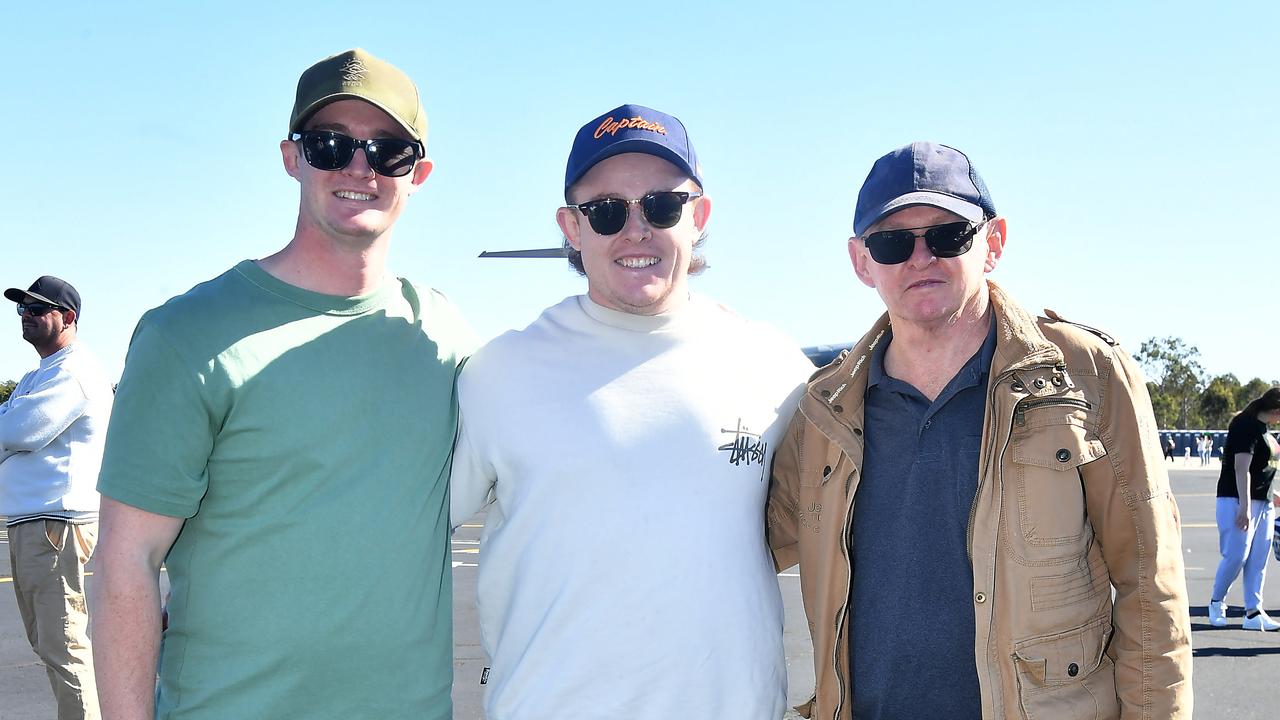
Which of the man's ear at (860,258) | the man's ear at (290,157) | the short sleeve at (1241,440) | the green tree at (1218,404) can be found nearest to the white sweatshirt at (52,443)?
the man's ear at (290,157)

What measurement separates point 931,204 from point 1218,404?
73.8m

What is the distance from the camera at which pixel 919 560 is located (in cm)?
276

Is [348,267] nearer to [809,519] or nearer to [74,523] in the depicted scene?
[809,519]

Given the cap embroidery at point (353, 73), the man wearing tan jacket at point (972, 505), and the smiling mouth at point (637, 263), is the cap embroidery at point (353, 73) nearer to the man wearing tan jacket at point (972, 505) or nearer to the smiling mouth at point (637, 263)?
the smiling mouth at point (637, 263)

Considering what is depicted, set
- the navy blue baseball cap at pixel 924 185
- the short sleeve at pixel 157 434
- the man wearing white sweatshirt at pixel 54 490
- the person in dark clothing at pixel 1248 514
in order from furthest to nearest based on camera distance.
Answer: the person in dark clothing at pixel 1248 514 < the man wearing white sweatshirt at pixel 54 490 < the navy blue baseball cap at pixel 924 185 < the short sleeve at pixel 157 434

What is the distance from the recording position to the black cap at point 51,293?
250 inches

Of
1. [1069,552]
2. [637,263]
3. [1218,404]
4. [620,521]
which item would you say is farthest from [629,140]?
[1218,404]

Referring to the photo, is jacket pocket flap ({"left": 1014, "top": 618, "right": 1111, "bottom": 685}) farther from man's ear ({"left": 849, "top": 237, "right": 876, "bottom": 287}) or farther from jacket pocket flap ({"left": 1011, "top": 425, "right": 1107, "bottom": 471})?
man's ear ({"left": 849, "top": 237, "right": 876, "bottom": 287})

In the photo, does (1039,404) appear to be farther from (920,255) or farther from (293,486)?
(293,486)

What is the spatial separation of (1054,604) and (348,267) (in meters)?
2.25

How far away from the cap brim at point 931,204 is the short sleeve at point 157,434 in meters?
2.02

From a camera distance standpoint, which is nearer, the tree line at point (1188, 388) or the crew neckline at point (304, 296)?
the crew neckline at point (304, 296)

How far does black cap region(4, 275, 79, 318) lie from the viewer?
250 inches

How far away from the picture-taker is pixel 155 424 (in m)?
2.42
